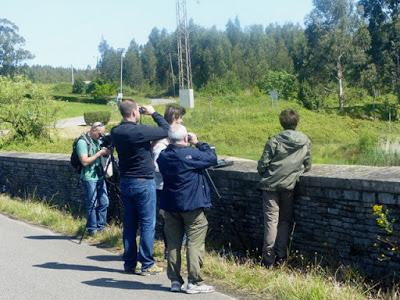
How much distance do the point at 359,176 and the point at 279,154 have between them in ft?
3.01

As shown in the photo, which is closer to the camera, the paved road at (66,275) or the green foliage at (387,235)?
the green foliage at (387,235)

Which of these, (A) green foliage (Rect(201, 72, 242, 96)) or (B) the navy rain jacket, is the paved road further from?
(A) green foliage (Rect(201, 72, 242, 96))

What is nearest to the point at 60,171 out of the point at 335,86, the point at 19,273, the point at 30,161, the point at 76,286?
the point at 30,161

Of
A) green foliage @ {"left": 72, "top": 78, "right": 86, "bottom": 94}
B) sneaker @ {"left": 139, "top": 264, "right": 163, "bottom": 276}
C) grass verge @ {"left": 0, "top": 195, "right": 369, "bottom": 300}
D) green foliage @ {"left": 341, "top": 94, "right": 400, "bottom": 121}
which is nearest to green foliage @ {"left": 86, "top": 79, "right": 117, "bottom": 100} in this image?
green foliage @ {"left": 72, "top": 78, "right": 86, "bottom": 94}

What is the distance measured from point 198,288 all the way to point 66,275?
1940 millimetres

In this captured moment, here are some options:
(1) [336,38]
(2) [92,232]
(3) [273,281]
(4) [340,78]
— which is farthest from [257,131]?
(3) [273,281]

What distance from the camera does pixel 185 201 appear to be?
6078 mm

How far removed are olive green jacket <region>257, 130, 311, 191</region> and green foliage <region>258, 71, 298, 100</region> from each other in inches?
2421

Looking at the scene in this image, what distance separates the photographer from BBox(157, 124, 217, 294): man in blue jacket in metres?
6.10

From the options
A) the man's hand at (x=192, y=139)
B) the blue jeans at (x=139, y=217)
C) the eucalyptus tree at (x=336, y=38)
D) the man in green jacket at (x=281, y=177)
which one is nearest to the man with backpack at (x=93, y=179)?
the blue jeans at (x=139, y=217)

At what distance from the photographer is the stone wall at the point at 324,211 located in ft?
20.0

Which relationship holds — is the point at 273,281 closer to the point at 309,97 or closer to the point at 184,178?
the point at 184,178

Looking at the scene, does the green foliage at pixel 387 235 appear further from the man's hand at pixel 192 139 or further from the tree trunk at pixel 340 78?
the tree trunk at pixel 340 78

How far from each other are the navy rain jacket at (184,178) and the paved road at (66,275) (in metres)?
0.93
